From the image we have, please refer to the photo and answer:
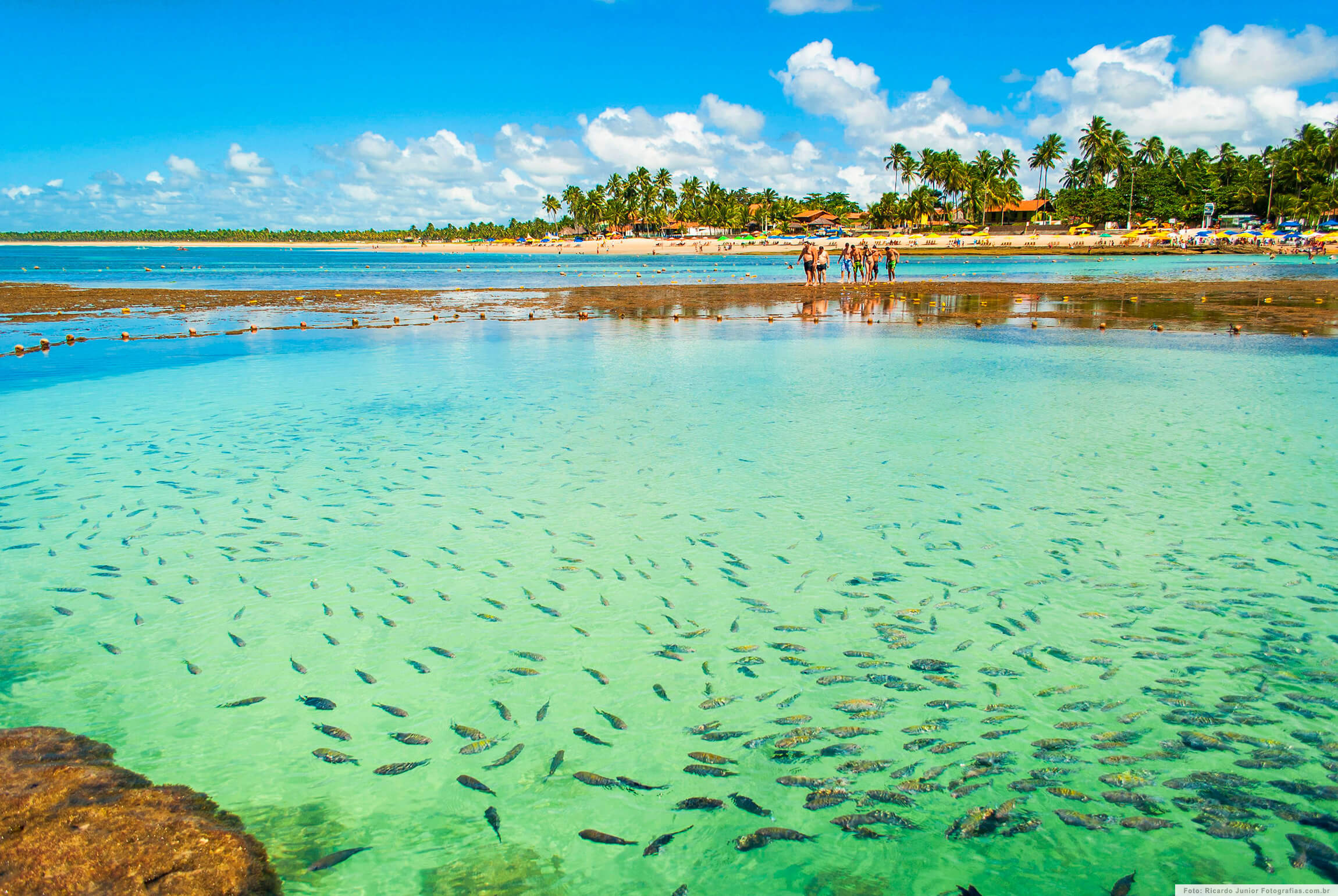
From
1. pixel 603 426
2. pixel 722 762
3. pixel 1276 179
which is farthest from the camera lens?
pixel 1276 179

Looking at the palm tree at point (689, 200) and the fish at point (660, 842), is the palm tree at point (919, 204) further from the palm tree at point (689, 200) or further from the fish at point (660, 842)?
the fish at point (660, 842)

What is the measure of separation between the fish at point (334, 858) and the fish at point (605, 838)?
1.30 meters

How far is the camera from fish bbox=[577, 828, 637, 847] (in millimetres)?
4637

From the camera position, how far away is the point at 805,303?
40062 mm

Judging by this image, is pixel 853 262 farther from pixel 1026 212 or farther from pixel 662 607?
pixel 1026 212

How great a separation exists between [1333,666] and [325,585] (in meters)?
9.06

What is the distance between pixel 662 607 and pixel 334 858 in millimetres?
3672

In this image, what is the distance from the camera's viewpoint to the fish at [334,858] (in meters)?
4.44

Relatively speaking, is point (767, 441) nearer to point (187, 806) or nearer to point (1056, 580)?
Result: point (1056, 580)

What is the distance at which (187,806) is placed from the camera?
475 cm

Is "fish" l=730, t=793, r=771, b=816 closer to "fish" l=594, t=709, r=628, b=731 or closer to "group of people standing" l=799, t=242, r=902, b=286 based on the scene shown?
"fish" l=594, t=709, r=628, b=731

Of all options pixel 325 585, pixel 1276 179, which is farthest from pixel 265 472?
pixel 1276 179

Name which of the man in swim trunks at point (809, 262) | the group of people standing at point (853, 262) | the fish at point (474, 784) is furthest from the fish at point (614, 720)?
the man in swim trunks at point (809, 262)

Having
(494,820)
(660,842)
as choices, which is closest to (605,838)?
(660,842)
